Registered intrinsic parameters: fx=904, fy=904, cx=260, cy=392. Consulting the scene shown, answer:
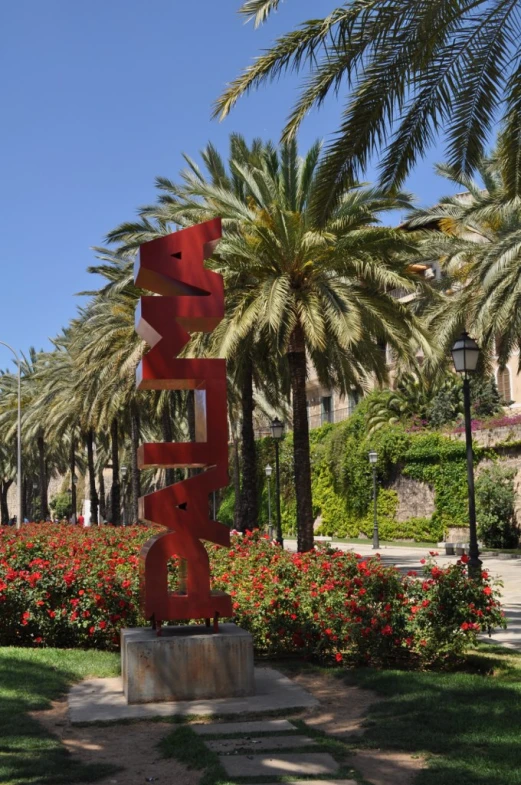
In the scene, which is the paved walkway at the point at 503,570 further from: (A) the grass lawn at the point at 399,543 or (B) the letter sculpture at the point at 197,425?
(B) the letter sculpture at the point at 197,425

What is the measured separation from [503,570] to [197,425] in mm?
14462

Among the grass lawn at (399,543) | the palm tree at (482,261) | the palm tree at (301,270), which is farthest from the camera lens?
the grass lawn at (399,543)

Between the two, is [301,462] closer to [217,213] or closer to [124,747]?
[217,213]

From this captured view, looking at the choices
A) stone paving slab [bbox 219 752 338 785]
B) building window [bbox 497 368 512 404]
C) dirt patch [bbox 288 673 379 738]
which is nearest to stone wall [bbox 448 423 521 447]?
building window [bbox 497 368 512 404]

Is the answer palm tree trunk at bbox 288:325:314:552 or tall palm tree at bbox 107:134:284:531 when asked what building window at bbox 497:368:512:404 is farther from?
palm tree trunk at bbox 288:325:314:552

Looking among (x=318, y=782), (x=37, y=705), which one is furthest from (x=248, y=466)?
(x=318, y=782)

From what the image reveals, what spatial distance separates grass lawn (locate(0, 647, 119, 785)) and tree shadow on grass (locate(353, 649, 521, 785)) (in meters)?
2.02

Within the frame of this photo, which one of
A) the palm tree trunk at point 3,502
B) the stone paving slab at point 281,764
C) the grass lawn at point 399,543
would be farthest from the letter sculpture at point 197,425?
the palm tree trunk at point 3,502

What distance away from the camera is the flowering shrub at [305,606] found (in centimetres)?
885

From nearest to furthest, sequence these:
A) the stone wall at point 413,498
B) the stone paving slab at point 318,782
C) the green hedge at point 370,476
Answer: the stone paving slab at point 318,782, the green hedge at point 370,476, the stone wall at point 413,498

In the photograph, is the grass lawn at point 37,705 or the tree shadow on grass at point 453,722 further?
the grass lawn at point 37,705

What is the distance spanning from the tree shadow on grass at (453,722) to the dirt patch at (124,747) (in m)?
1.38

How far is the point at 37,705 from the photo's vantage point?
24.0 ft

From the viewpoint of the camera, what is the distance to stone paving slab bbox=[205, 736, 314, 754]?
5926 millimetres
